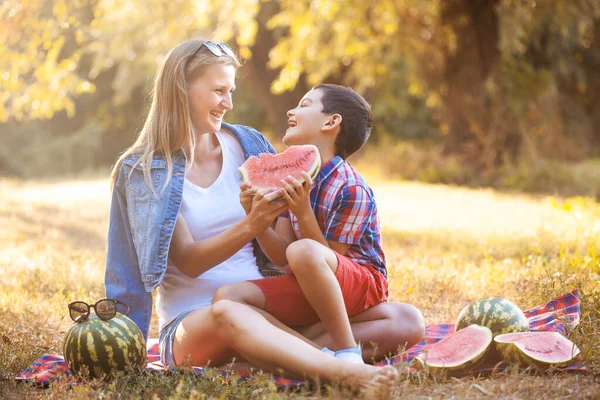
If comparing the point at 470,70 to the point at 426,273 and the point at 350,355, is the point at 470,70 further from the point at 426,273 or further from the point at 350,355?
the point at 350,355

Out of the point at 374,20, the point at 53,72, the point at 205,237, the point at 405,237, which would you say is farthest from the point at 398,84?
the point at 205,237

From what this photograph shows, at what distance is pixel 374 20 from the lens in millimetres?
14828

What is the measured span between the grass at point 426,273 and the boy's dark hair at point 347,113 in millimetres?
1354

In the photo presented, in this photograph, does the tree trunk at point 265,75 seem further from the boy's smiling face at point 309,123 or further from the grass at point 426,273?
the boy's smiling face at point 309,123

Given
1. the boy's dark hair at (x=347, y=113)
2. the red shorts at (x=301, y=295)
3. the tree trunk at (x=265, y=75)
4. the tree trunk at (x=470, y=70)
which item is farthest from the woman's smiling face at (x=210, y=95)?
the tree trunk at (x=265, y=75)

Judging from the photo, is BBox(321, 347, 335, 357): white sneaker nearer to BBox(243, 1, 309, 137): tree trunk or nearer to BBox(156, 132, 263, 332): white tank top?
BBox(156, 132, 263, 332): white tank top

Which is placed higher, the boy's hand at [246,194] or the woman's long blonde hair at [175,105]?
the woman's long blonde hair at [175,105]

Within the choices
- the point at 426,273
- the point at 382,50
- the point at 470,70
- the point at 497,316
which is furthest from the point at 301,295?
the point at 382,50

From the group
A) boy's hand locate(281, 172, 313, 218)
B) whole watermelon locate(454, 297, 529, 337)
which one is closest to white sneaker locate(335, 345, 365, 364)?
boy's hand locate(281, 172, 313, 218)

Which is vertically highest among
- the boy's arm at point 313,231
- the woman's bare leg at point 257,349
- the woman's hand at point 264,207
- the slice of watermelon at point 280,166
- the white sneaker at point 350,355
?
the slice of watermelon at point 280,166

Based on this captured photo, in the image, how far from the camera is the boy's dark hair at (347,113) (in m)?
4.07

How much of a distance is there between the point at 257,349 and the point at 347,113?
1.47 meters

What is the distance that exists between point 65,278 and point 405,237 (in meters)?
3.91

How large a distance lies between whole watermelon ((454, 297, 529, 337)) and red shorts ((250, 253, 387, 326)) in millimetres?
716
